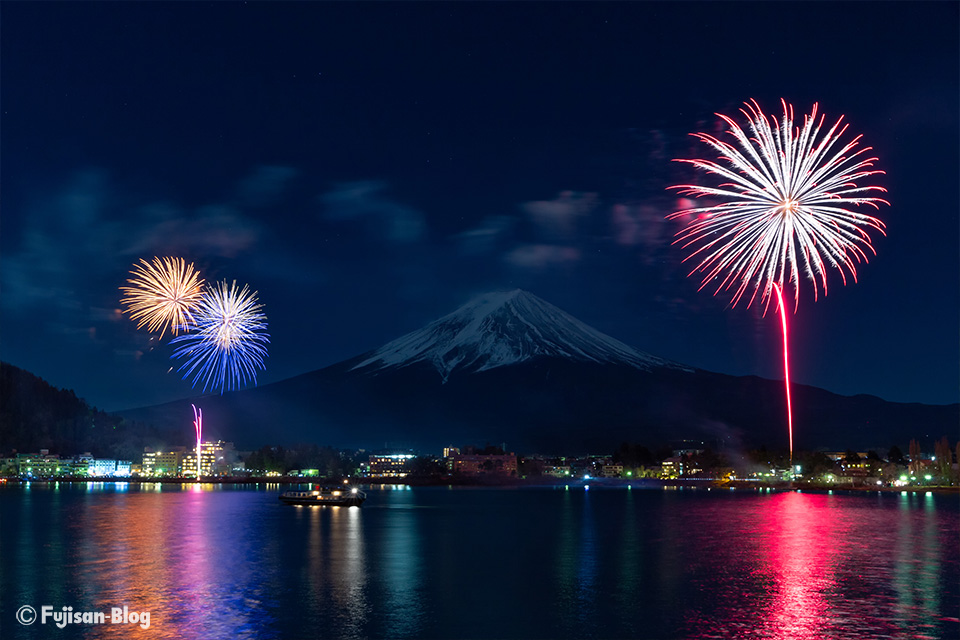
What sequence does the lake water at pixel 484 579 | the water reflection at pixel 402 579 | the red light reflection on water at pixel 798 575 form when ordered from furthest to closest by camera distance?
A: the water reflection at pixel 402 579 → the lake water at pixel 484 579 → the red light reflection on water at pixel 798 575

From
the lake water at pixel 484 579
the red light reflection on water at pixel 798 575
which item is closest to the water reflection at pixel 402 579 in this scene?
the lake water at pixel 484 579

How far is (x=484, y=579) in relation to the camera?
1576 inches

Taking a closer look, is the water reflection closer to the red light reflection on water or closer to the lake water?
the lake water

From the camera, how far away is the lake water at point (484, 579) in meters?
29.2

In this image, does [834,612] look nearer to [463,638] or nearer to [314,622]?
[463,638]

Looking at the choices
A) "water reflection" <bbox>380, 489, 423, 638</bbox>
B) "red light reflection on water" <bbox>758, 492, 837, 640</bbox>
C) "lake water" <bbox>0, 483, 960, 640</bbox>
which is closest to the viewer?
"red light reflection on water" <bbox>758, 492, 837, 640</bbox>

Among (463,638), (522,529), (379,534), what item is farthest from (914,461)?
(463,638)

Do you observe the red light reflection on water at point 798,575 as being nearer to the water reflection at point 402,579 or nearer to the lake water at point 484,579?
the lake water at point 484,579

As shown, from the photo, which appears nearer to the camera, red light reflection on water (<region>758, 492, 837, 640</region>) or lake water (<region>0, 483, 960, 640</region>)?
red light reflection on water (<region>758, 492, 837, 640</region>)

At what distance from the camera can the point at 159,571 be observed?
40.3m

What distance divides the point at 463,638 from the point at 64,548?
31321 mm

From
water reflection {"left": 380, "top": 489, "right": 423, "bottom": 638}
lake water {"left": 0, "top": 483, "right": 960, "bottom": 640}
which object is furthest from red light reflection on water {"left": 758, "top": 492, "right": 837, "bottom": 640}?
water reflection {"left": 380, "top": 489, "right": 423, "bottom": 638}

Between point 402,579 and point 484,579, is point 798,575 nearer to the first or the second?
point 484,579

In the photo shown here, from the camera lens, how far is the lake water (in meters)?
29.2
